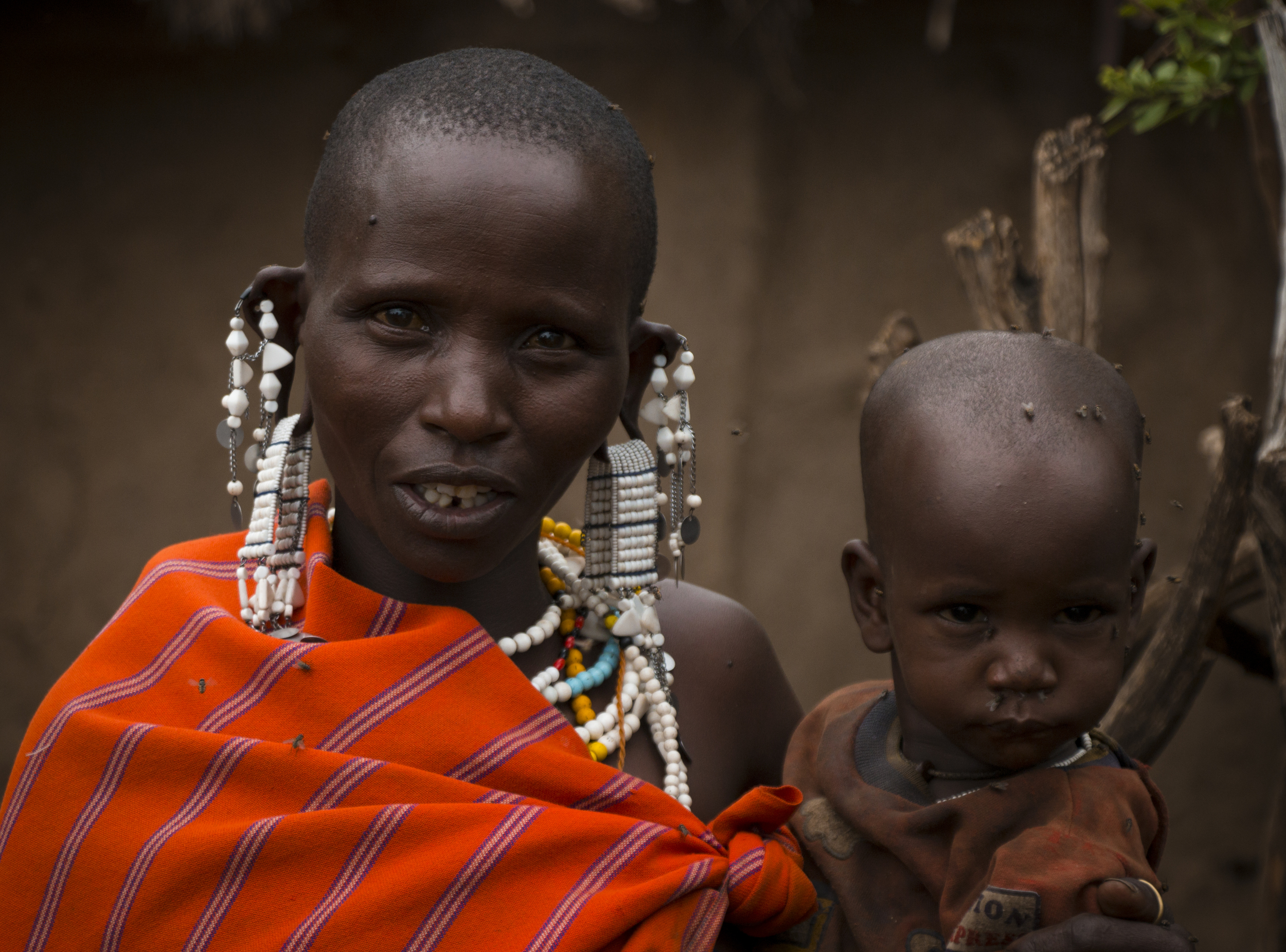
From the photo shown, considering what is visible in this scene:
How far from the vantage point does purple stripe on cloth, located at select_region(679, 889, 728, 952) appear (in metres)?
1.70

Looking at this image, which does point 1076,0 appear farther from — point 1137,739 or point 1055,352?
point 1055,352

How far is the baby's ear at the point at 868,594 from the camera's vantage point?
6.20 ft

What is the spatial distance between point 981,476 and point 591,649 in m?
0.72

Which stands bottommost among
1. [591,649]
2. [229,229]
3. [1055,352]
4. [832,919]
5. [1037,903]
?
[832,919]

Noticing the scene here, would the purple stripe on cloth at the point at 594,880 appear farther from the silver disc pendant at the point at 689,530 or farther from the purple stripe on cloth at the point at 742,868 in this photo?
the silver disc pendant at the point at 689,530

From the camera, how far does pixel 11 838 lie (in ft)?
5.55

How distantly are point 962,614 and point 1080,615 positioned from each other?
0.52ft

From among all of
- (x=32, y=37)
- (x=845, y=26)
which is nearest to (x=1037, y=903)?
(x=845, y=26)

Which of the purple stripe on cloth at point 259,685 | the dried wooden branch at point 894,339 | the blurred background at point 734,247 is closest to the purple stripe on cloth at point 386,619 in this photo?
the purple stripe on cloth at point 259,685

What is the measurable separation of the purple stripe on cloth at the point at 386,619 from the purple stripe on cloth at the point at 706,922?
590 millimetres

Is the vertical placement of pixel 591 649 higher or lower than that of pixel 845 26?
lower

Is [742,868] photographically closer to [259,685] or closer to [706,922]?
[706,922]

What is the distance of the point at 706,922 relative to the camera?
5.64 feet

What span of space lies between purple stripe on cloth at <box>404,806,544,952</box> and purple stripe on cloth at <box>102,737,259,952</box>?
0.33 meters
